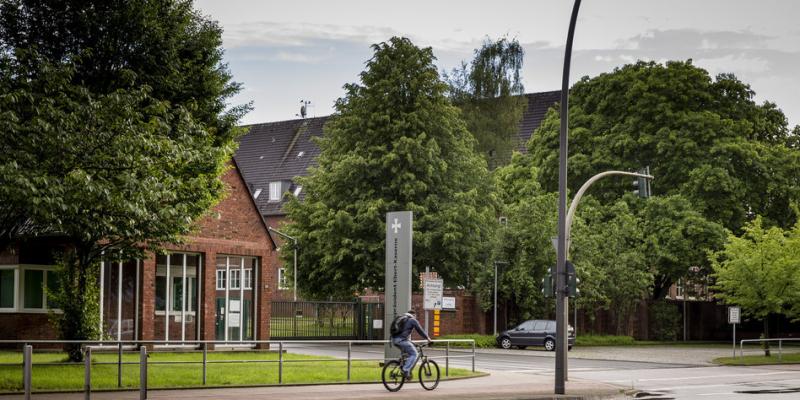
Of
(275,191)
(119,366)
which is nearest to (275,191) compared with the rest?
(275,191)

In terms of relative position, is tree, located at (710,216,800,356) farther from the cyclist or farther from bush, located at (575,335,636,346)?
the cyclist

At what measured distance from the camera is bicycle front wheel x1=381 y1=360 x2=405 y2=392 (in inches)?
830

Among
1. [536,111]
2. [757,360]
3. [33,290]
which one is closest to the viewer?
[33,290]

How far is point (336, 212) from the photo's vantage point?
47.4 m

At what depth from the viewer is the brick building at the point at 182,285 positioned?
30406 mm

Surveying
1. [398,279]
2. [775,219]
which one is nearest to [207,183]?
[398,279]

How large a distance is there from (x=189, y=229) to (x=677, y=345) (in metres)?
34.4

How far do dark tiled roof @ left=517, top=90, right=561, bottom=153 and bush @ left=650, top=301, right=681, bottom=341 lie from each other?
16782 millimetres

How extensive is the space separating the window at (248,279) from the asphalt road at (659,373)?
271 centimetres

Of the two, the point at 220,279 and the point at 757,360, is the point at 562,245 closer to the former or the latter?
the point at 220,279

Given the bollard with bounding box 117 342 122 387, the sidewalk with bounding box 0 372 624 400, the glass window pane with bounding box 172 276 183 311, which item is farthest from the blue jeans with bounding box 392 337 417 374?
the glass window pane with bounding box 172 276 183 311

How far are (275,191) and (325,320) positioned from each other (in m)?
30.3

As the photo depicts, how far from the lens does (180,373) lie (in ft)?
71.4

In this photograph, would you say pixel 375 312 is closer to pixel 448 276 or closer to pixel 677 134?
pixel 448 276
